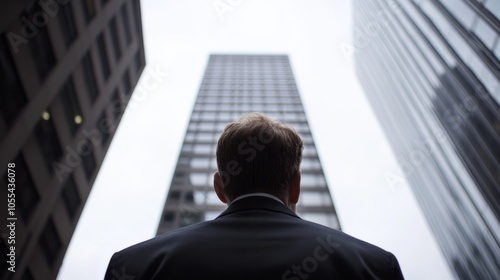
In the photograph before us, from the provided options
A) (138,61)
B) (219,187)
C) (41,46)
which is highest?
(219,187)

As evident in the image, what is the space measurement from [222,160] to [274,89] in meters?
48.5

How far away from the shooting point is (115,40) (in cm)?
1959

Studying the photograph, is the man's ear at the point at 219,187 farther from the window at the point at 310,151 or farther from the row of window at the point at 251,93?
the row of window at the point at 251,93

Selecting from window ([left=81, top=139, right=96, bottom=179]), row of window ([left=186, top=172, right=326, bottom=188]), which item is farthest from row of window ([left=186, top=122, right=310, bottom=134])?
window ([left=81, top=139, right=96, bottom=179])

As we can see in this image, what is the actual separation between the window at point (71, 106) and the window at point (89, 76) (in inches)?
56.5

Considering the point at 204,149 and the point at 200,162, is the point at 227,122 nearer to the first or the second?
the point at 204,149

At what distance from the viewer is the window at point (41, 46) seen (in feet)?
36.5

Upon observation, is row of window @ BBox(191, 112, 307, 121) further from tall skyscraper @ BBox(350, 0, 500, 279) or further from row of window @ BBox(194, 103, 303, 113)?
tall skyscraper @ BBox(350, 0, 500, 279)

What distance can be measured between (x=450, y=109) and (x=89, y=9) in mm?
27148

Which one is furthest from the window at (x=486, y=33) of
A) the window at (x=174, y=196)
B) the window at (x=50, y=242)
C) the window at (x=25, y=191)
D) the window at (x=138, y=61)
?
the window at (x=174, y=196)

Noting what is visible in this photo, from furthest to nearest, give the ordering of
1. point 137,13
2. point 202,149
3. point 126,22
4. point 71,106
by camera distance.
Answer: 1. point 202,149
2. point 137,13
3. point 126,22
4. point 71,106

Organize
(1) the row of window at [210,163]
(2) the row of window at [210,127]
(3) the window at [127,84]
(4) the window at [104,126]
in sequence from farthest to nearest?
(2) the row of window at [210,127] → (1) the row of window at [210,163] → (3) the window at [127,84] → (4) the window at [104,126]

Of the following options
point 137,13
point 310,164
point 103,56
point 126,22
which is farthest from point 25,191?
point 310,164

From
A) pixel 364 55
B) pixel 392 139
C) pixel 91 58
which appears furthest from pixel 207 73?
pixel 91 58
